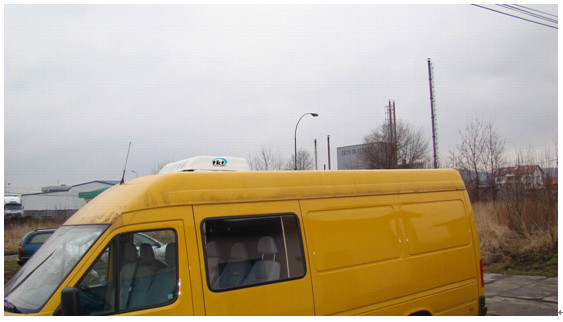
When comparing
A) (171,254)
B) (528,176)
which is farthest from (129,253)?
(528,176)

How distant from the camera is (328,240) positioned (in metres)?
5.04

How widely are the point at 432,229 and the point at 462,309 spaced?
3.46ft

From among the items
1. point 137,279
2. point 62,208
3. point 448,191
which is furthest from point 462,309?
point 62,208

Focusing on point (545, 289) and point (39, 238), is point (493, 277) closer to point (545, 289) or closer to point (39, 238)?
point (545, 289)

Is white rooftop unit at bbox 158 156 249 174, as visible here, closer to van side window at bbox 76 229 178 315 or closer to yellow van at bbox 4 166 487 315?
yellow van at bbox 4 166 487 315

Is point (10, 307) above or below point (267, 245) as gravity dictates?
below

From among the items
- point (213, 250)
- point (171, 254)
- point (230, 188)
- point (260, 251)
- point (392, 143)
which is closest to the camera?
point (171, 254)

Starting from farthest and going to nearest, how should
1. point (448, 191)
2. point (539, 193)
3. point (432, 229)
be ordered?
point (539, 193) < point (448, 191) < point (432, 229)

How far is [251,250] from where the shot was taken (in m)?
4.71

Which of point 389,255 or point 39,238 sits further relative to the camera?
point 39,238

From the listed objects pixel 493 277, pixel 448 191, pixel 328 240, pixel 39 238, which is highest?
pixel 448 191

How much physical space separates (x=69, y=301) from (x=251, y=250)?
1739 mm

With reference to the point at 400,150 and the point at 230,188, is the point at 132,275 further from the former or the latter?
the point at 400,150

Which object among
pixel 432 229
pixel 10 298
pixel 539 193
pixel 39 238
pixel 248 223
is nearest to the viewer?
pixel 10 298
